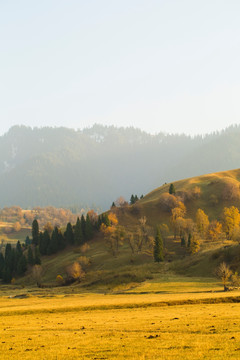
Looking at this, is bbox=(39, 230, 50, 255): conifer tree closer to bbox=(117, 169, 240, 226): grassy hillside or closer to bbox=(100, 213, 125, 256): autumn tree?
bbox=(117, 169, 240, 226): grassy hillside

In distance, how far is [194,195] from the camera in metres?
194

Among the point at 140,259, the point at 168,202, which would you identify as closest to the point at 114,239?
the point at 140,259

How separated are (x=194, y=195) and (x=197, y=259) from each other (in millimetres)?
83574

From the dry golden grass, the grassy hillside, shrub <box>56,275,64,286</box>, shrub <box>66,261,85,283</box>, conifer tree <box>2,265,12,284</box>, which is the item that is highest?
the grassy hillside

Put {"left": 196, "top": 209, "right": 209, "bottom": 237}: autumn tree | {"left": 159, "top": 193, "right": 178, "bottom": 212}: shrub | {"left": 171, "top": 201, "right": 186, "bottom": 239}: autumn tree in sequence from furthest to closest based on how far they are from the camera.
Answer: {"left": 159, "top": 193, "right": 178, "bottom": 212}: shrub < {"left": 171, "top": 201, "right": 186, "bottom": 239}: autumn tree < {"left": 196, "top": 209, "right": 209, "bottom": 237}: autumn tree

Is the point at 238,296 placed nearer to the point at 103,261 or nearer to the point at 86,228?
the point at 103,261

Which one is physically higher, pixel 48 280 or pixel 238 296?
pixel 238 296

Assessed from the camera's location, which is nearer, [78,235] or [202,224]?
[202,224]

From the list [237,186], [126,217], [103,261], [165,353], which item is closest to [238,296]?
[165,353]

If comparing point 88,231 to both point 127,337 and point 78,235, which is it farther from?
point 127,337

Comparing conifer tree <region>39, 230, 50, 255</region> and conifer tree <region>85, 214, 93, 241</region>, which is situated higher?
conifer tree <region>85, 214, 93, 241</region>

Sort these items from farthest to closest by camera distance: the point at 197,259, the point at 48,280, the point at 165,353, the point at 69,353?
the point at 48,280 → the point at 197,259 → the point at 69,353 → the point at 165,353

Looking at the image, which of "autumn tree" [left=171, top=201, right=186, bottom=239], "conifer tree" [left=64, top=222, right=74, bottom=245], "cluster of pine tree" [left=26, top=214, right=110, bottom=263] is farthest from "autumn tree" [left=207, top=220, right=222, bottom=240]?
"conifer tree" [left=64, top=222, right=74, bottom=245]

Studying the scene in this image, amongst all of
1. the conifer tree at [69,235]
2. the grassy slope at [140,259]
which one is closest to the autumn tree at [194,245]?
the grassy slope at [140,259]
